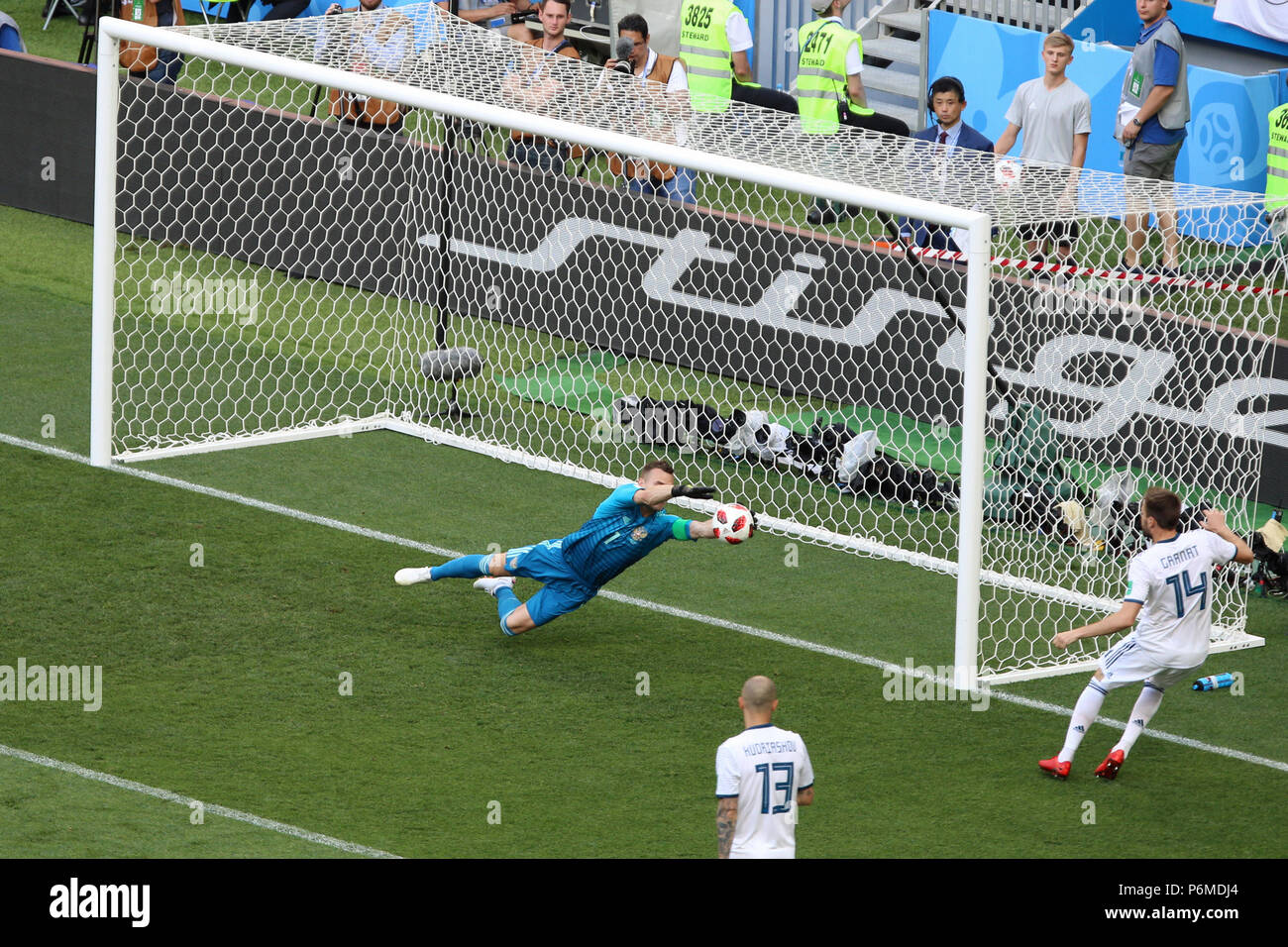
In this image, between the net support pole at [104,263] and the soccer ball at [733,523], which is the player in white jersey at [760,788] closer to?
the soccer ball at [733,523]

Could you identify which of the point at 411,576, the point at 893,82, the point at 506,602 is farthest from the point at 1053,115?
the point at 411,576

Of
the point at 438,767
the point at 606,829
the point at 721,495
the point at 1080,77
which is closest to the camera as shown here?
the point at 606,829

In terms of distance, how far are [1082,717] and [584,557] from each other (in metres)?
2.72

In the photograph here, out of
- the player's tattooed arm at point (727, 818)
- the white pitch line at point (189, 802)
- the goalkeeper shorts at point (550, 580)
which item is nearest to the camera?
the player's tattooed arm at point (727, 818)

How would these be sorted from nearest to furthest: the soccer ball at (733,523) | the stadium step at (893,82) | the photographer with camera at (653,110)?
the soccer ball at (733,523)
the photographer with camera at (653,110)
the stadium step at (893,82)

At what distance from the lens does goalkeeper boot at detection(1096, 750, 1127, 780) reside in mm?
9234

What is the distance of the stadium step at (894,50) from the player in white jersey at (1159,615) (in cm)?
1192

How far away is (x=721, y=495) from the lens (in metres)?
12.9

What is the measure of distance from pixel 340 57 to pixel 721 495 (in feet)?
12.9

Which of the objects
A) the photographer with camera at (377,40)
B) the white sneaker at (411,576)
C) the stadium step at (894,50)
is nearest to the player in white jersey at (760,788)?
the white sneaker at (411,576)

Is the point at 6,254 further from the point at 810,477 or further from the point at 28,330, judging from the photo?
the point at 810,477

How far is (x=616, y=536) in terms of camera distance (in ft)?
33.6

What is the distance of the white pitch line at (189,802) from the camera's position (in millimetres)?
8148

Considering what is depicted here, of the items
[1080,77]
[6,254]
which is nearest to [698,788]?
[6,254]
